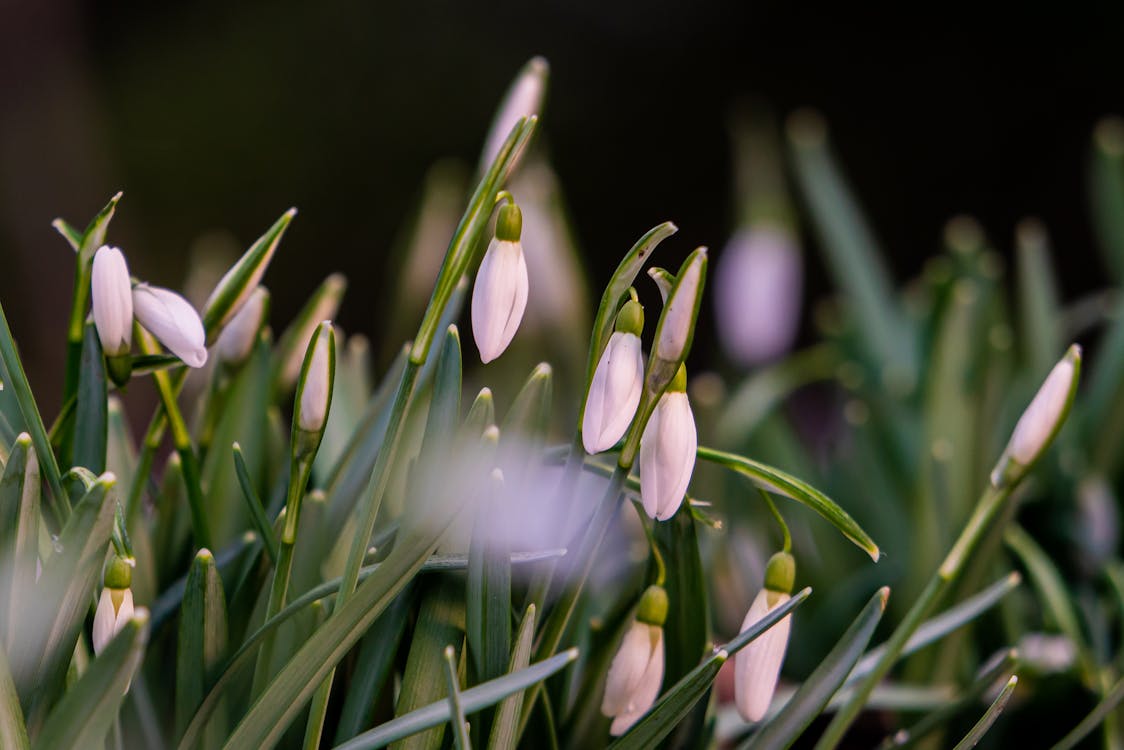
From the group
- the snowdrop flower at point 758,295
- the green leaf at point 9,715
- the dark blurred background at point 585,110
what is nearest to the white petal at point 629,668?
the green leaf at point 9,715

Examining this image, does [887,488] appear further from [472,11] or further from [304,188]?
[472,11]

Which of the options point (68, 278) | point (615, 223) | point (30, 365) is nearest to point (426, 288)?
point (68, 278)

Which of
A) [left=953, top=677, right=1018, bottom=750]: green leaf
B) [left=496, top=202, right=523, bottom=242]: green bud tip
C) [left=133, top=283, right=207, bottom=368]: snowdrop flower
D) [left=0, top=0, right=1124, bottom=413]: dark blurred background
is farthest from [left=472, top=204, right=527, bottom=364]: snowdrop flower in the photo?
[left=0, top=0, right=1124, bottom=413]: dark blurred background

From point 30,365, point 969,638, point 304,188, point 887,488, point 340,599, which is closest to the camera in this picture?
point 340,599

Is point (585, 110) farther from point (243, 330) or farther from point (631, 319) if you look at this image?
point (631, 319)

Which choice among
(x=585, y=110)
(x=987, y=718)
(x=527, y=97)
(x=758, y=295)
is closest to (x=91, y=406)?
(x=527, y=97)

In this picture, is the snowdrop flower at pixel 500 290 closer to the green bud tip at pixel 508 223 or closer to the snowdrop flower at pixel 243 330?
the green bud tip at pixel 508 223

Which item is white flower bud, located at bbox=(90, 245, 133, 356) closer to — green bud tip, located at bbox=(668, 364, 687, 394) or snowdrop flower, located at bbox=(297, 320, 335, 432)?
snowdrop flower, located at bbox=(297, 320, 335, 432)
